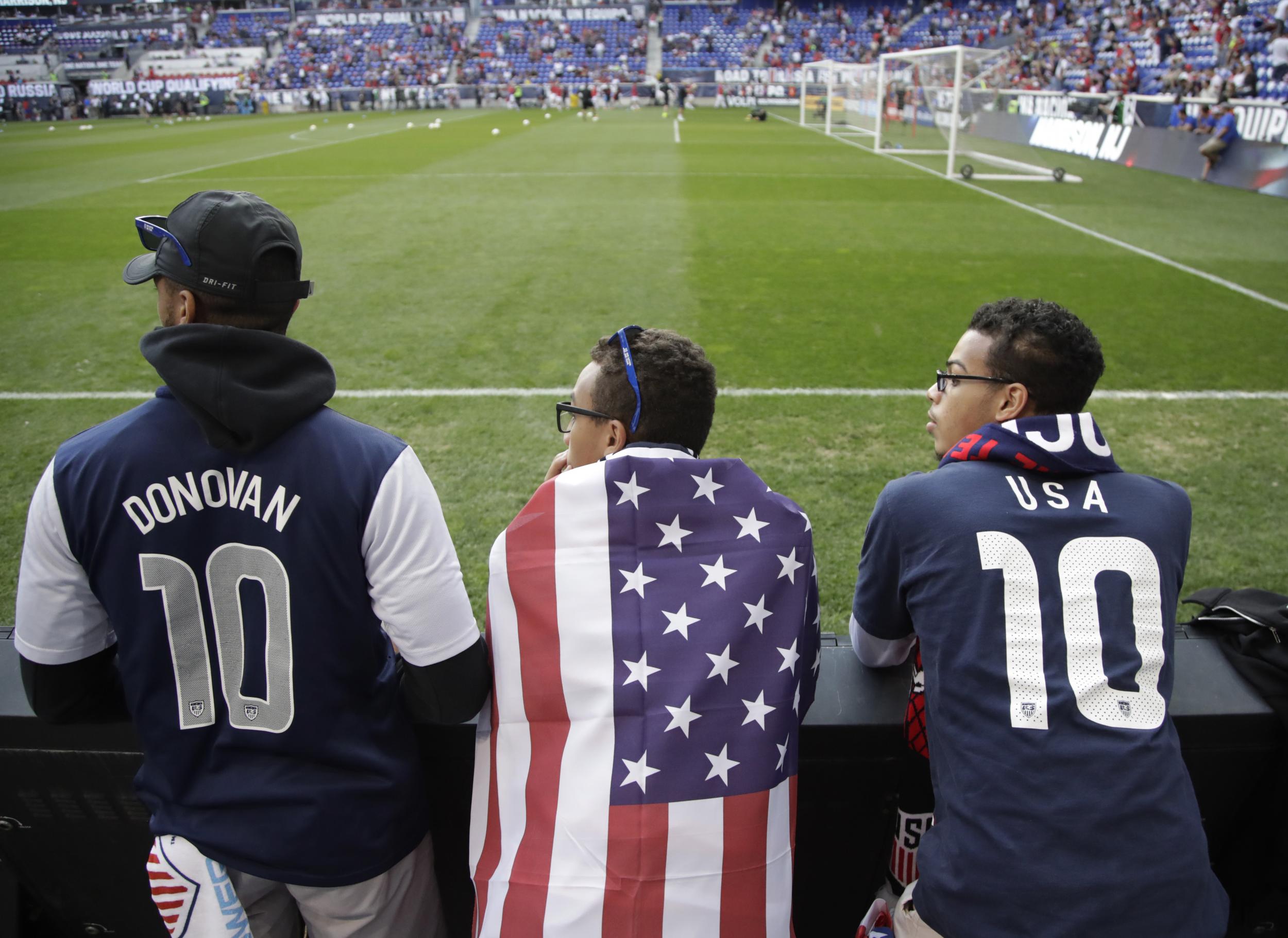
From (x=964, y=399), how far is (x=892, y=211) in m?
12.7

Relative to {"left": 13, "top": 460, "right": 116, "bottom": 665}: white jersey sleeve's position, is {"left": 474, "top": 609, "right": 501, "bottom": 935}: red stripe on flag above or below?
below

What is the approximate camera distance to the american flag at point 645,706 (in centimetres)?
165

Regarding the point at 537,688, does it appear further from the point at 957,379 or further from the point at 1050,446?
the point at 957,379

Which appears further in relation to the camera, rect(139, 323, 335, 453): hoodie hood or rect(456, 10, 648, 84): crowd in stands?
rect(456, 10, 648, 84): crowd in stands

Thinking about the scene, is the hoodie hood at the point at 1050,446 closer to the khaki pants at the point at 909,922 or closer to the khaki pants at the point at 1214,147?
the khaki pants at the point at 909,922

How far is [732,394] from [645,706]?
487cm

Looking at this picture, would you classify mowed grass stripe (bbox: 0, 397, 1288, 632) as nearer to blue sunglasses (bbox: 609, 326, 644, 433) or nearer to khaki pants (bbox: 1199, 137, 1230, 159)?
blue sunglasses (bbox: 609, 326, 644, 433)

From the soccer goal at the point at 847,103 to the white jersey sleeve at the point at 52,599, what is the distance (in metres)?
25.2

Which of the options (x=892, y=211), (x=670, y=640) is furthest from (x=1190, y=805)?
(x=892, y=211)

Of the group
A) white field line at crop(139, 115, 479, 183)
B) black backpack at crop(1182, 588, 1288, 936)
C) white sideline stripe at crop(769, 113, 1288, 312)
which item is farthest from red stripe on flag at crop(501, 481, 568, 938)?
white field line at crop(139, 115, 479, 183)

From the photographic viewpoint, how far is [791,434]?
18.7 ft

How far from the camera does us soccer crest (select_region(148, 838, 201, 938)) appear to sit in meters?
1.70

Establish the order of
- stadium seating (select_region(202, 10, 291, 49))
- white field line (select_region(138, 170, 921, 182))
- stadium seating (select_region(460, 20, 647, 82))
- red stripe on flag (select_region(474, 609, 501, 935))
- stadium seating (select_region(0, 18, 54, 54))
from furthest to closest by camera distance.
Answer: stadium seating (select_region(202, 10, 291, 49)) → stadium seating (select_region(0, 18, 54, 54)) → stadium seating (select_region(460, 20, 647, 82)) → white field line (select_region(138, 170, 921, 182)) → red stripe on flag (select_region(474, 609, 501, 935))

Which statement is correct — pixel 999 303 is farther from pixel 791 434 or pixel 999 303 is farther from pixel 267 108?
pixel 267 108
